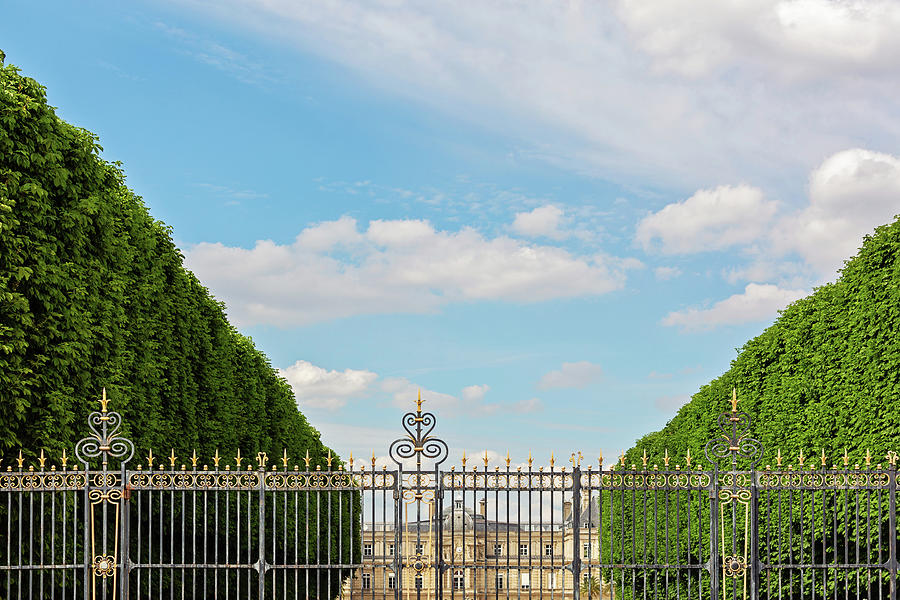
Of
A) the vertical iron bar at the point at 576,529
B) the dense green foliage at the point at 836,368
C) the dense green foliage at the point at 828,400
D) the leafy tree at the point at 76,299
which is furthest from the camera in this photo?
the dense green foliage at the point at 836,368

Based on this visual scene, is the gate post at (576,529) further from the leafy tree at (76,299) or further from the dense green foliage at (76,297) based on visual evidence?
the dense green foliage at (76,297)

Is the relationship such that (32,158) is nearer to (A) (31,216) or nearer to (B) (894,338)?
(A) (31,216)

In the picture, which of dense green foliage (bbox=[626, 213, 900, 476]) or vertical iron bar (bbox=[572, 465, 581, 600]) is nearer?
vertical iron bar (bbox=[572, 465, 581, 600])

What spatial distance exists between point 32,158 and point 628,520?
22256mm

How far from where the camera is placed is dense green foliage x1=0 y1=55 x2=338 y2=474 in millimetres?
13711

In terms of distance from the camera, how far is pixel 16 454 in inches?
549

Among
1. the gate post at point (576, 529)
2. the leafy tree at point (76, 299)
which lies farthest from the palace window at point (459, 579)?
the leafy tree at point (76, 299)

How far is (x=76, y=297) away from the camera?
14.7 meters

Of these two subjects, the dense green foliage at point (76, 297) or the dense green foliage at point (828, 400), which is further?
the dense green foliage at point (828, 400)

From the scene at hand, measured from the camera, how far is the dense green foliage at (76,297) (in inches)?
540

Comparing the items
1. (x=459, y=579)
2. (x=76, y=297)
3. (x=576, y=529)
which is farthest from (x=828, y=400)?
(x=459, y=579)

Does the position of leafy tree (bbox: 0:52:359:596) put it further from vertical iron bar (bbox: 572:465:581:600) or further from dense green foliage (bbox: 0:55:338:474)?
vertical iron bar (bbox: 572:465:581:600)

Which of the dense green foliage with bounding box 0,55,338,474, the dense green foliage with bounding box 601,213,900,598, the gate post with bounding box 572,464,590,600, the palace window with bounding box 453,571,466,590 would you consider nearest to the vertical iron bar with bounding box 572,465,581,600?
the gate post with bounding box 572,464,590,600

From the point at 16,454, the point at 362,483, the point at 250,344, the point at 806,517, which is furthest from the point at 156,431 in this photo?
the point at 806,517
